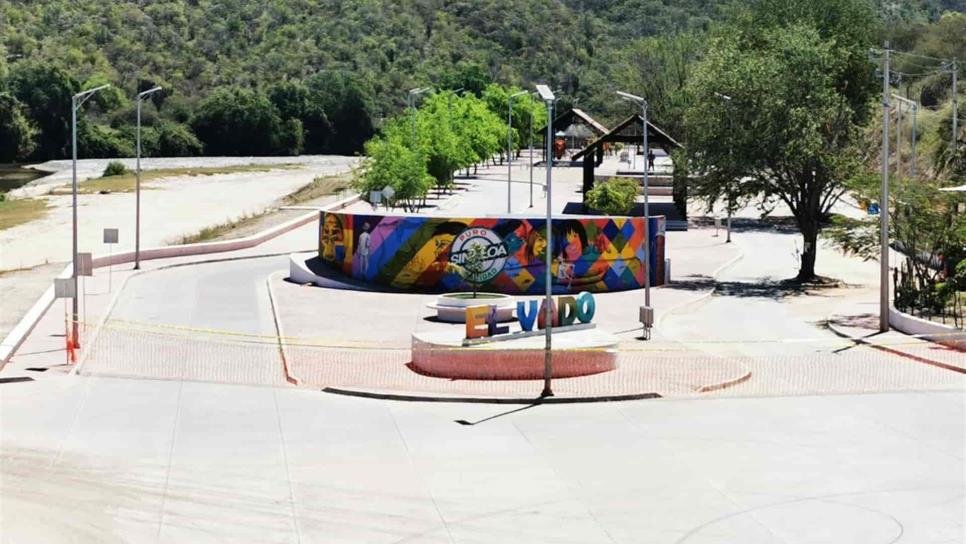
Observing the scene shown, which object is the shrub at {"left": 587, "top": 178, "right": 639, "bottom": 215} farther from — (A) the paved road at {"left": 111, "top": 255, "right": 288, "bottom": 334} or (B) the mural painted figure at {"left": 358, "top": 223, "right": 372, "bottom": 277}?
(B) the mural painted figure at {"left": 358, "top": 223, "right": 372, "bottom": 277}

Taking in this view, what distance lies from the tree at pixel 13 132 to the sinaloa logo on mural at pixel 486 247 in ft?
417

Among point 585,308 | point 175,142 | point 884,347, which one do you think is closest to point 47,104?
point 175,142

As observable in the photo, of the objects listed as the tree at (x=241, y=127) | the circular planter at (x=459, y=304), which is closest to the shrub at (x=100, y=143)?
the tree at (x=241, y=127)

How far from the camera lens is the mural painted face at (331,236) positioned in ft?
174

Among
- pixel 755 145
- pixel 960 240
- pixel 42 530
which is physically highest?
pixel 755 145

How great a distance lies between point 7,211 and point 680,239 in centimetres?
5104

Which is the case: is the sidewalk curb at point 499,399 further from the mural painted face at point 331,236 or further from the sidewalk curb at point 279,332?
the mural painted face at point 331,236

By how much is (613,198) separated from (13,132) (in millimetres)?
109835

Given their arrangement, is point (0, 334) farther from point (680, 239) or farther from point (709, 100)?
point (680, 239)

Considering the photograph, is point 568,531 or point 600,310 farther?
point 600,310

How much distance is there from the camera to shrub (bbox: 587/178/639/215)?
75.1 metres

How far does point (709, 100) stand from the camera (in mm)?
55188

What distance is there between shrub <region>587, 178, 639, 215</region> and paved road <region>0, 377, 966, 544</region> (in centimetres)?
4435

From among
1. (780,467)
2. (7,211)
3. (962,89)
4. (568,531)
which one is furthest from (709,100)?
(962,89)
